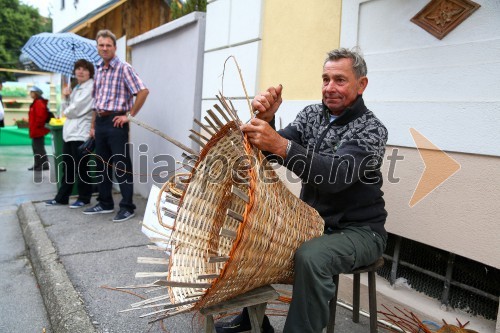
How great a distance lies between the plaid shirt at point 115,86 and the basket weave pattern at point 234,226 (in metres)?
2.80

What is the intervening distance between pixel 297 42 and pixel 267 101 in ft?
5.38

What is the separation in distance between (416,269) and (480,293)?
1.34 feet

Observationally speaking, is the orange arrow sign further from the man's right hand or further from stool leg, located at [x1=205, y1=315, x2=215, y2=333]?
stool leg, located at [x1=205, y1=315, x2=215, y2=333]

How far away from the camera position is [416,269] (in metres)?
2.68

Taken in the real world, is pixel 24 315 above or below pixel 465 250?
below

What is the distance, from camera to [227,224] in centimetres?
216

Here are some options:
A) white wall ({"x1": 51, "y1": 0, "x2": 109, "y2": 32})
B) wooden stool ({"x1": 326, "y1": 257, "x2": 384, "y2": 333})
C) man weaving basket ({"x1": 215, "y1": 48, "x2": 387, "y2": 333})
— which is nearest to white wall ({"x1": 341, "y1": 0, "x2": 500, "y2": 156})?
man weaving basket ({"x1": 215, "y1": 48, "x2": 387, "y2": 333})

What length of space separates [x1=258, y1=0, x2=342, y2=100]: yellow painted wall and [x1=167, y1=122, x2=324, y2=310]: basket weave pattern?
4.73 ft

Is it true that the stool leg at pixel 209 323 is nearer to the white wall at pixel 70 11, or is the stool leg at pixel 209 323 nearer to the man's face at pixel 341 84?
the man's face at pixel 341 84

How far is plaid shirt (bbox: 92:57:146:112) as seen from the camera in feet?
14.6

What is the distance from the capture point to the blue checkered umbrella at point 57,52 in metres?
6.13

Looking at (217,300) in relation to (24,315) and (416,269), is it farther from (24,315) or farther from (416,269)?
(24,315)

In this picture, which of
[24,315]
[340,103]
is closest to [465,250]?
[340,103]

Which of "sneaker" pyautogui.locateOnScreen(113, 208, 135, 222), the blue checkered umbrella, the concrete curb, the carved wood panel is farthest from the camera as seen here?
the blue checkered umbrella
